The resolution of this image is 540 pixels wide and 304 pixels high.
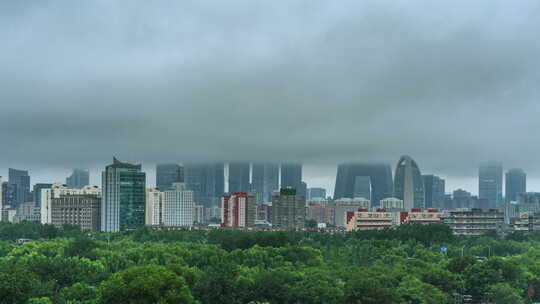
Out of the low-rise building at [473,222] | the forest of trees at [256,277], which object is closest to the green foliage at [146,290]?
the forest of trees at [256,277]

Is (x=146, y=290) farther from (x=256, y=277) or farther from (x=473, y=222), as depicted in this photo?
(x=473, y=222)

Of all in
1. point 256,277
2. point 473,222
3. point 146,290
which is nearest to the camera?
point 146,290

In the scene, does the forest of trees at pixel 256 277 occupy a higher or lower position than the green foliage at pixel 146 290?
lower

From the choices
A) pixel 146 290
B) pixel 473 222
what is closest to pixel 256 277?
pixel 146 290

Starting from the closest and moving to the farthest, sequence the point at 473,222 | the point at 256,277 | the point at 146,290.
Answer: the point at 146,290
the point at 256,277
the point at 473,222

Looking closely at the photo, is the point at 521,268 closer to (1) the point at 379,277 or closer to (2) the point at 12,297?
(1) the point at 379,277

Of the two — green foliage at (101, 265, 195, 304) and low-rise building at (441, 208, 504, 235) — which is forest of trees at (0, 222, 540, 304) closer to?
green foliage at (101, 265, 195, 304)

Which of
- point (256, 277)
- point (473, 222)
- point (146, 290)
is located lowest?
point (473, 222)

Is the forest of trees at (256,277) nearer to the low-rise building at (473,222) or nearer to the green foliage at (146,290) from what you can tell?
the green foliage at (146,290)

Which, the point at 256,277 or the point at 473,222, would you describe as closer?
the point at 256,277

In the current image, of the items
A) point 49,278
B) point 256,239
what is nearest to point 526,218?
point 256,239

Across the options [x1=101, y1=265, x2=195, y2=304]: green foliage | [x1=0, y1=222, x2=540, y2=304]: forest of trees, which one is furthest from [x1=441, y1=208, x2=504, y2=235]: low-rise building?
[x1=101, y1=265, x2=195, y2=304]: green foliage
